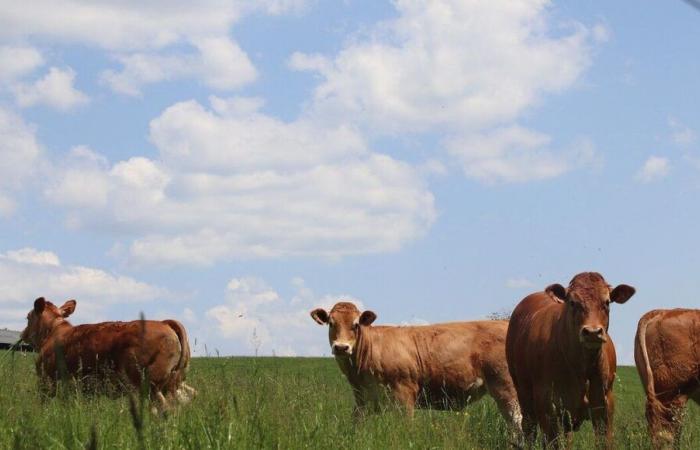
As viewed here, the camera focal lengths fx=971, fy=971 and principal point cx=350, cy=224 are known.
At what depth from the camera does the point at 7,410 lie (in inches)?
305

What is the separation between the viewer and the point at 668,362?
1043cm

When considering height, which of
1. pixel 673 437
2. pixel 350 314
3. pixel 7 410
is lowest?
pixel 673 437

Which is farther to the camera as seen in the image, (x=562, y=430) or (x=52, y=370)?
(x=52, y=370)

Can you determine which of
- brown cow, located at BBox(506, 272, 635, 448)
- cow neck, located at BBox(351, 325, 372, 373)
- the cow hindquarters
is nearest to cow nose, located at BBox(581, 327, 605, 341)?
brown cow, located at BBox(506, 272, 635, 448)

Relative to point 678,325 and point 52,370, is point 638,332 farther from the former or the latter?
point 52,370

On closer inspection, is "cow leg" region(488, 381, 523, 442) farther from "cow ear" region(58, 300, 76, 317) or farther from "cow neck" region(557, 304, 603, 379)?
"cow ear" region(58, 300, 76, 317)

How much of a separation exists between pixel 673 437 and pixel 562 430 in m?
1.78

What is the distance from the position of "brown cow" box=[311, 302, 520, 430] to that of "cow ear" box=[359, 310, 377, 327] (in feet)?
0.05

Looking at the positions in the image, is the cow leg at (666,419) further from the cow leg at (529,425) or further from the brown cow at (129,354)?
the brown cow at (129,354)

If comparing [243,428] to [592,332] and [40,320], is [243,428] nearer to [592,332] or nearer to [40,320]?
[592,332]

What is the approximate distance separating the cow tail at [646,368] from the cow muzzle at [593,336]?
186cm

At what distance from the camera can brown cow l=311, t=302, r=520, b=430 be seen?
1322 cm

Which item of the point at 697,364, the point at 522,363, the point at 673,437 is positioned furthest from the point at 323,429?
the point at 697,364

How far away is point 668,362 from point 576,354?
187 centimetres
